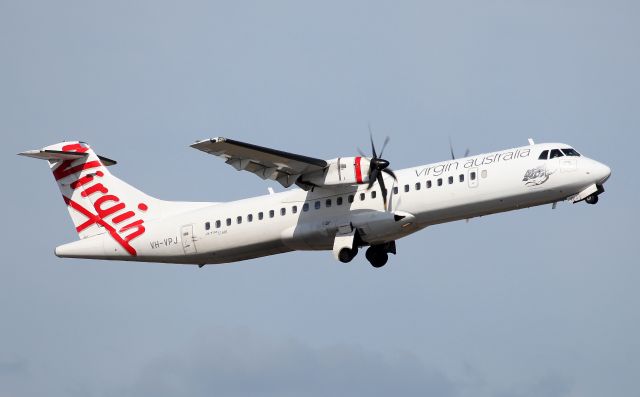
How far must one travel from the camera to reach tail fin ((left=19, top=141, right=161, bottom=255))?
3575 centimetres

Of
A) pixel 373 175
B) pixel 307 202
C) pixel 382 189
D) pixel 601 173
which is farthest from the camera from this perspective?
pixel 307 202

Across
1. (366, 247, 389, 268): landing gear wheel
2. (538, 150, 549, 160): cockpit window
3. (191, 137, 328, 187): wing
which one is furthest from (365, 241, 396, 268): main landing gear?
(538, 150, 549, 160): cockpit window

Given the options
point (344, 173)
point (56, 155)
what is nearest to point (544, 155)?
point (344, 173)

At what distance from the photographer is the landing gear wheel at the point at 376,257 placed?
34.4 m

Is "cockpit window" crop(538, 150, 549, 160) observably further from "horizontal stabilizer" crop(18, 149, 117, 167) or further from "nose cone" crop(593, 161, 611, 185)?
"horizontal stabilizer" crop(18, 149, 117, 167)

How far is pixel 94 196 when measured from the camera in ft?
119

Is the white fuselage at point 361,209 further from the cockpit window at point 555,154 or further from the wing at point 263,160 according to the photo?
the wing at point 263,160

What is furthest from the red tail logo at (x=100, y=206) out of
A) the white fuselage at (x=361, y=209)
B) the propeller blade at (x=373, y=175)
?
the propeller blade at (x=373, y=175)

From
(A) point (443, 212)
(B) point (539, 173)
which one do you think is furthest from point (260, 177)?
(B) point (539, 173)

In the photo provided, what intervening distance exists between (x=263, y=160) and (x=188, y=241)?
4024 mm

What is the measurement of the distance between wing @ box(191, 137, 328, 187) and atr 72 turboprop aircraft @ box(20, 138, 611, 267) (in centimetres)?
3

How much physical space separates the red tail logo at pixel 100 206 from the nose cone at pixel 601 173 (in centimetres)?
1417

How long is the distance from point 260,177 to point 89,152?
23.5 ft

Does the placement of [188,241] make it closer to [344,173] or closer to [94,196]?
[94,196]
